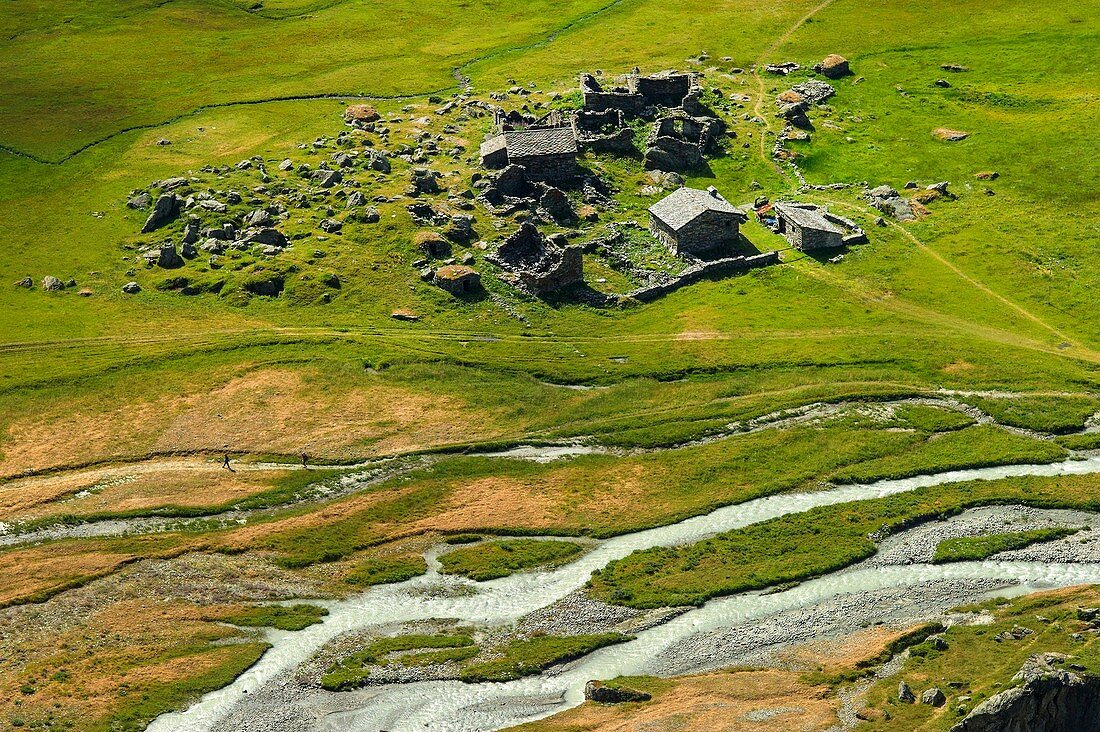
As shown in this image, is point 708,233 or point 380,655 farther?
point 708,233

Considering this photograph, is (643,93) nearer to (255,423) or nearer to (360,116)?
(360,116)

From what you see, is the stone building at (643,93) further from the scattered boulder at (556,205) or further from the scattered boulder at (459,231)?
the scattered boulder at (459,231)

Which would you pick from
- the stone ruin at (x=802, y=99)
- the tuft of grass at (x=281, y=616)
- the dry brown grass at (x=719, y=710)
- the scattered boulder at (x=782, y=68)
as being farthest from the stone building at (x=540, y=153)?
the dry brown grass at (x=719, y=710)

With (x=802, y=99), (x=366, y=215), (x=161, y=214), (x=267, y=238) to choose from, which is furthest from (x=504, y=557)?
(x=802, y=99)

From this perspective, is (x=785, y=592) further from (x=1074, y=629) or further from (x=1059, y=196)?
(x=1059, y=196)

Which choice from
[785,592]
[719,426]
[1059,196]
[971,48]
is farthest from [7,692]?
[971,48]

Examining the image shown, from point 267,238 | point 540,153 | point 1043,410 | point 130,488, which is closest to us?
point 130,488

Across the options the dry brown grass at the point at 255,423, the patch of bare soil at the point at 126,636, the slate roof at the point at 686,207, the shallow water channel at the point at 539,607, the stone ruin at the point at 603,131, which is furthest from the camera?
the stone ruin at the point at 603,131
